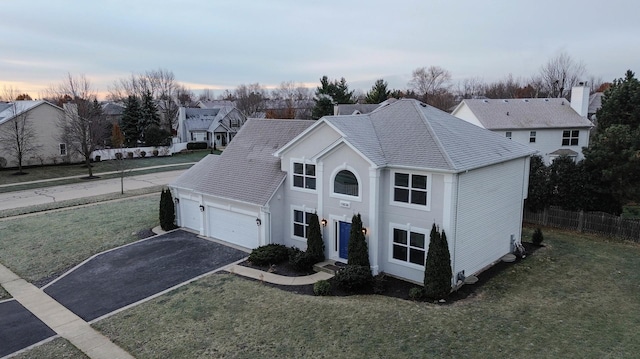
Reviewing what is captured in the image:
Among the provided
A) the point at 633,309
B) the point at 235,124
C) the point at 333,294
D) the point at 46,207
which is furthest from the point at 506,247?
the point at 235,124

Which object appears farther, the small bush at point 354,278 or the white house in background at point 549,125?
the white house in background at point 549,125

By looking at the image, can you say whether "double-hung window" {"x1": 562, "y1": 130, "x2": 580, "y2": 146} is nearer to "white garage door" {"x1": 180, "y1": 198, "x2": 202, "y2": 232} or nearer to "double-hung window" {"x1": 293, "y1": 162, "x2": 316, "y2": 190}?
"double-hung window" {"x1": 293, "y1": 162, "x2": 316, "y2": 190}

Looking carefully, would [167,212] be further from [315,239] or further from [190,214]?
[315,239]

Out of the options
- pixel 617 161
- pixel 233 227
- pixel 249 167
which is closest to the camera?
pixel 233 227

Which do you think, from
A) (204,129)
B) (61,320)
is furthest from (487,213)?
(204,129)

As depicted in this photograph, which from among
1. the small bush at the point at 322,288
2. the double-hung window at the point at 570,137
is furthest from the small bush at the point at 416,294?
the double-hung window at the point at 570,137

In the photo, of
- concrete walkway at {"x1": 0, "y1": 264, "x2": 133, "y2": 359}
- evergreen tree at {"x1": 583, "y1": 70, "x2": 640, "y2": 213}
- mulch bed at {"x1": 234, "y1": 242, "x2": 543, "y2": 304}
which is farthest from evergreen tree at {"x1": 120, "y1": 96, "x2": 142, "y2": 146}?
evergreen tree at {"x1": 583, "y1": 70, "x2": 640, "y2": 213}

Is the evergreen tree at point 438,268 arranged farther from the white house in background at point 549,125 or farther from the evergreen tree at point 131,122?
the evergreen tree at point 131,122
